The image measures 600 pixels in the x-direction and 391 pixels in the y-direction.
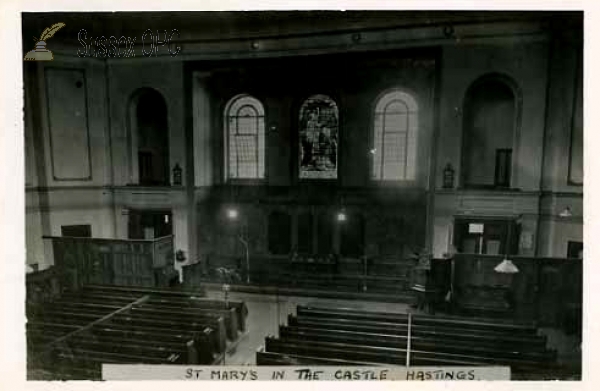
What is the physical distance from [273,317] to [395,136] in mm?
7412

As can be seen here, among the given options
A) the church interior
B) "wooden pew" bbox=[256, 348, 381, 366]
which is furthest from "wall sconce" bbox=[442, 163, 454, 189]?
"wooden pew" bbox=[256, 348, 381, 366]

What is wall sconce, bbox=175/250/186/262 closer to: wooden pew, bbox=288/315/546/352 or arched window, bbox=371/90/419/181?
wooden pew, bbox=288/315/546/352

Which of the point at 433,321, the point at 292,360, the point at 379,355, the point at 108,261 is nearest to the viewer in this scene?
the point at 292,360

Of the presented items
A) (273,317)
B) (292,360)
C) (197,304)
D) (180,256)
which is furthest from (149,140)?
(292,360)

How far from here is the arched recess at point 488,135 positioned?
10.9 meters

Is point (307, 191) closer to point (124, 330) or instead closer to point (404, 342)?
point (404, 342)

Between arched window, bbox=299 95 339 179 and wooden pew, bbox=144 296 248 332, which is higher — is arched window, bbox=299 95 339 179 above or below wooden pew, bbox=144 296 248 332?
above

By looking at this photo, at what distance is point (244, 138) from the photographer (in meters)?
13.9

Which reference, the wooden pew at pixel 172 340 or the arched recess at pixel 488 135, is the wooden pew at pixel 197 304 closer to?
the wooden pew at pixel 172 340

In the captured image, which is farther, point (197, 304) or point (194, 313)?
point (197, 304)

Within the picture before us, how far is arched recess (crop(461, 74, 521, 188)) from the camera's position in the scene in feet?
35.8

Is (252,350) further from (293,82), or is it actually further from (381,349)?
(293,82)

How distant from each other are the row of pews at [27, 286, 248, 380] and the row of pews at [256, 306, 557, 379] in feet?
4.76

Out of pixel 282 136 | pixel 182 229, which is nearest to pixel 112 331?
pixel 182 229
